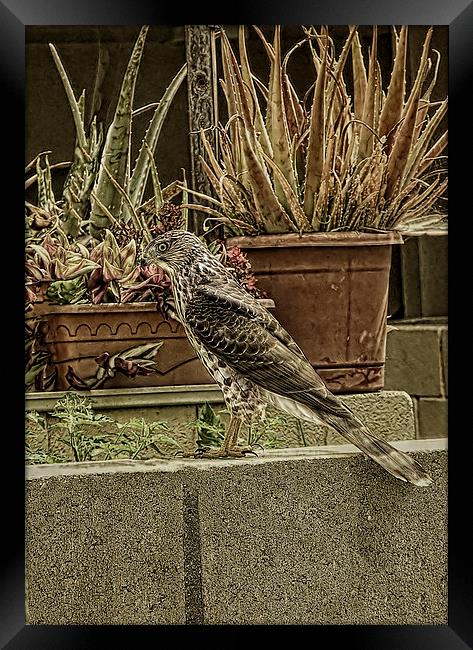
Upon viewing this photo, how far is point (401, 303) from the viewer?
1.52 m

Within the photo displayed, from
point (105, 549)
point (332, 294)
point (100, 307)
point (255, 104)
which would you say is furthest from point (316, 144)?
point (105, 549)

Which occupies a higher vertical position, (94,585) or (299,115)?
(299,115)

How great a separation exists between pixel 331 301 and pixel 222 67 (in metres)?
0.45

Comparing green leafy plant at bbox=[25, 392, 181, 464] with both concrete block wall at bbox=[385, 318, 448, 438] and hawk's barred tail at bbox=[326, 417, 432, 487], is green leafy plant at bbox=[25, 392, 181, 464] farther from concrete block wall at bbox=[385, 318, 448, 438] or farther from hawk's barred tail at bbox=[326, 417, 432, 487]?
concrete block wall at bbox=[385, 318, 448, 438]

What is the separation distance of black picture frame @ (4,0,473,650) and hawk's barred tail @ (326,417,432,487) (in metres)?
0.06

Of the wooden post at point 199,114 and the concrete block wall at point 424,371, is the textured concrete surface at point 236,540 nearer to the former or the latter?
the concrete block wall at point 424,371

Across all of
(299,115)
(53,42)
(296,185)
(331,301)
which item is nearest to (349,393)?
(331,301)

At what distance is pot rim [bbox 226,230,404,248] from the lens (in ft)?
4.90

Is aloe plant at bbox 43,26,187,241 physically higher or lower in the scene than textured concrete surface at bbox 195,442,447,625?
higher

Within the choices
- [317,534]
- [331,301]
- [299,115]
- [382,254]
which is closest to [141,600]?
[317,534]

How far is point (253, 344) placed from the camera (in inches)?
57.7

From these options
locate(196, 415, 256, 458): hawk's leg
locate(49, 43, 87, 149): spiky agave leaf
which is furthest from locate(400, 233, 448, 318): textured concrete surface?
locate(49, 43, 87, 149): spiky agave leaf

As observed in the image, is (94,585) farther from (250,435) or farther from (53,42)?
(53,42)

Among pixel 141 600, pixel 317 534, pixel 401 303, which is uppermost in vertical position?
pixel 401 303
